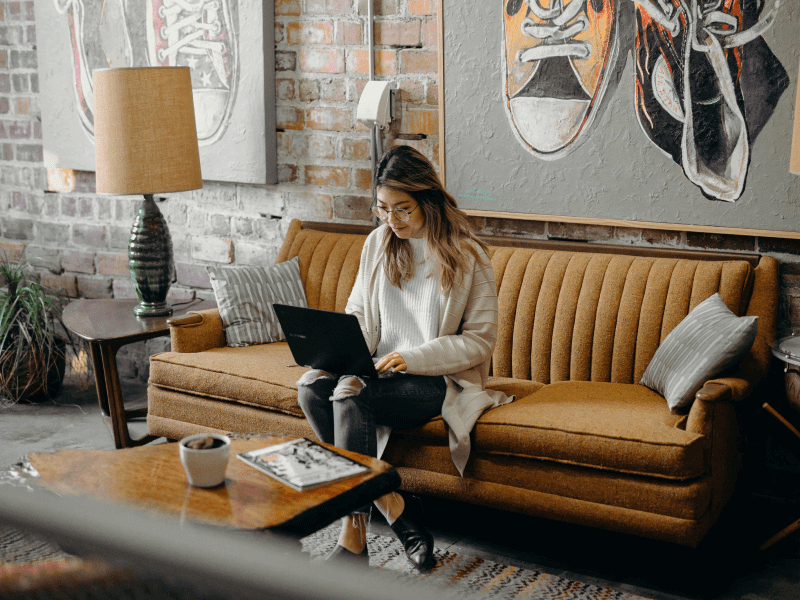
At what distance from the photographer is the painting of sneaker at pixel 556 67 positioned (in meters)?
2.87

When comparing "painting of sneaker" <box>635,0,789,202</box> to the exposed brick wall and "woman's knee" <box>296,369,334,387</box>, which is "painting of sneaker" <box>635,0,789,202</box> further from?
"woman's knee" <box>296,369,334,387</box>

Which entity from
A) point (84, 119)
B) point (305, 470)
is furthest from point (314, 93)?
point (305, 470)

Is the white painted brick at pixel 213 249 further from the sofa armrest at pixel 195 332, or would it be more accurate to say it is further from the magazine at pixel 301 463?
the magazine at pixel 301 463

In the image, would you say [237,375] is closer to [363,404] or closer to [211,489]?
Result: [363,404]

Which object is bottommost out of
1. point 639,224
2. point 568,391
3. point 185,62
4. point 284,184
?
point 568,391

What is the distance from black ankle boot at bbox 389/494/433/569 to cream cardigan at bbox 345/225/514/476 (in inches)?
7.6

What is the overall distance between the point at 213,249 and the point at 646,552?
7.88 feet

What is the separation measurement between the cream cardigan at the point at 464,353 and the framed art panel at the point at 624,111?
72cm

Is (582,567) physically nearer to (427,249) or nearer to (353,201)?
(427,249)

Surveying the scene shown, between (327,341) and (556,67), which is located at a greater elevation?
(556,67)

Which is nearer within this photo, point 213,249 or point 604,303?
point 604,303

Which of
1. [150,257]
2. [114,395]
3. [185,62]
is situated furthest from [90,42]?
[114,395]

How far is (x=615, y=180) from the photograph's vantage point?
2.91 metres

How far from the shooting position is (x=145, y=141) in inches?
124
